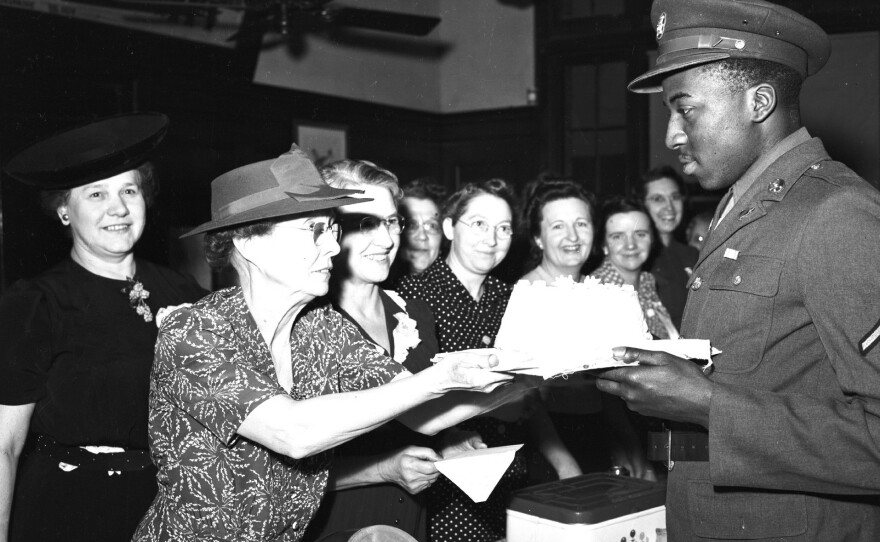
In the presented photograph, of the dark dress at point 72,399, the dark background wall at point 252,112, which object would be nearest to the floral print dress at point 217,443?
the dark dress at point 72,399

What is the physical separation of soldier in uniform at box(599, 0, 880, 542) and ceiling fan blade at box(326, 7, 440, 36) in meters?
4.95

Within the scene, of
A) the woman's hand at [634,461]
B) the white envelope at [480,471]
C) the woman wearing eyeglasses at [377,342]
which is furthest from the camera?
the woman's hand at [634,461]

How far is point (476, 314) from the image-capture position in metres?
3.54

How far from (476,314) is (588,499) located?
1.16 m

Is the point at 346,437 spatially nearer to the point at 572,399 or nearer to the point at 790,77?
the point at 790,77

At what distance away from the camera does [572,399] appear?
162 inches

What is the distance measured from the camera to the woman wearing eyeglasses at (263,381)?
76.4 inches

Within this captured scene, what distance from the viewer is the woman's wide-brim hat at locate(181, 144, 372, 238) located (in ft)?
7.02

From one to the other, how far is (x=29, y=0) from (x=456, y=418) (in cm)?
447

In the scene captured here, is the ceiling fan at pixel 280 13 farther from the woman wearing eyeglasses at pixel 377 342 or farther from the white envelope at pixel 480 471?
the white envelope at pixel 480 471

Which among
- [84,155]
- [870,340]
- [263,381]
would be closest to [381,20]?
[84,155]

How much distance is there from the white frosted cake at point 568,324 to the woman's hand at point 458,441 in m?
0.69

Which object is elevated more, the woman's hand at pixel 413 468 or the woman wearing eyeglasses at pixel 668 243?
the woman wearing eyeglasses at pixel 668 243

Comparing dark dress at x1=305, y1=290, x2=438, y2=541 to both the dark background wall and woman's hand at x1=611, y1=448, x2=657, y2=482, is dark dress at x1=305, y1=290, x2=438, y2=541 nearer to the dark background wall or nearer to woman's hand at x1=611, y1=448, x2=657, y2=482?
woman's hand at x1=611, y1=448, x2=657, y2=482
